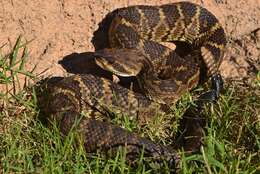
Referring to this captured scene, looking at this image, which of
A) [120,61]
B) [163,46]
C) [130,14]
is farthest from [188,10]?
[120,61]

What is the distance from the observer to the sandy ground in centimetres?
621

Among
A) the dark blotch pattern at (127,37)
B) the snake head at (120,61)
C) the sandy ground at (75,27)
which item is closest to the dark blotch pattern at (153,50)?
the dark blotch pattern at (127,37)

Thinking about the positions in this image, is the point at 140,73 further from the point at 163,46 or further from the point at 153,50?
the point at 163,46

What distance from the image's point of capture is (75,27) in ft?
21.2

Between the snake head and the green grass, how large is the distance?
611 millimetres

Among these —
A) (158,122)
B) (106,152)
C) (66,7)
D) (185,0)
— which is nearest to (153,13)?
(185,0)

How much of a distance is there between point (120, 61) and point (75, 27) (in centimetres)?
77

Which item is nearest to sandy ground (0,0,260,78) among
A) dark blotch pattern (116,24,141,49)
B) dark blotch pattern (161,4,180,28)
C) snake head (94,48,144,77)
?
dark blotch pattern (161,4,180,28)

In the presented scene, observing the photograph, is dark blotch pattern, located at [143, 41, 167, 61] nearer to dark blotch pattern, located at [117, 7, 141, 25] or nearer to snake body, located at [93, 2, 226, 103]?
snake body, located at [93, 2, 226, 103]

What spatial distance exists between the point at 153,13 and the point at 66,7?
3.39 feet

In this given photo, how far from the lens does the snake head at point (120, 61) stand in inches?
237

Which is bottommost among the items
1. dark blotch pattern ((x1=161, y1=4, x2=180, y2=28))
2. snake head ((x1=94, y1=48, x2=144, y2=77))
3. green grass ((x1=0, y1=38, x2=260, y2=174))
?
green grass ((x1=0, y1=38, x2=260, y2=174))

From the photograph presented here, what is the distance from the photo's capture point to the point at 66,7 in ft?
21.0

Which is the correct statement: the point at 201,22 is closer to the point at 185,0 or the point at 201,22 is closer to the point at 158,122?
the point at 185,0
